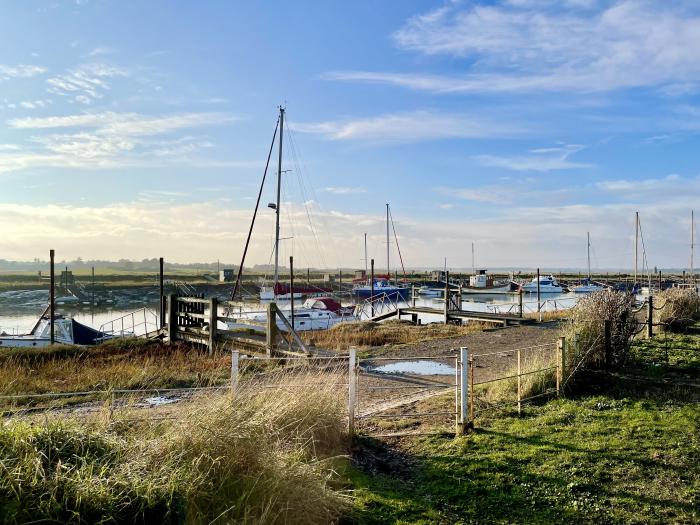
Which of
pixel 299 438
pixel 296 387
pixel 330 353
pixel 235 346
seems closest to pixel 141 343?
pixel 235 346

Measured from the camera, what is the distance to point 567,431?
24.7 ft

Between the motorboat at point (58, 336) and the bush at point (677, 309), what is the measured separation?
21129 mm

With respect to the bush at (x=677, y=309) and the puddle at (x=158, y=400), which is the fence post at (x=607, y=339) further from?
the puddle at (x=158, y=400)

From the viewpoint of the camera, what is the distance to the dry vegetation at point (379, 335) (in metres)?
19.6

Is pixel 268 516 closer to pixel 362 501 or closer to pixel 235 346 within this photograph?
pixel 362 501

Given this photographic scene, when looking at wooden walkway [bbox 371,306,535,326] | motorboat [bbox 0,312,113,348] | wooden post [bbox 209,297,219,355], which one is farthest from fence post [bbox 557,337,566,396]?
motorboat [bbox 0,312,113,348]

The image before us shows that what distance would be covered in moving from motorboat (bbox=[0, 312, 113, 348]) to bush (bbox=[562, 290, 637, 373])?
19.2 metres

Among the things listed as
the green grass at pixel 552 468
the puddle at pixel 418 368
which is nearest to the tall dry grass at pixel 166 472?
the green grass at pixel 552 468

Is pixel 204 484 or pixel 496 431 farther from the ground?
pixel 204 484

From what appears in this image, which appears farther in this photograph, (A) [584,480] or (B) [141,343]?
(B) [141,343]

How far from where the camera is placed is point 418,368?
46.0ft

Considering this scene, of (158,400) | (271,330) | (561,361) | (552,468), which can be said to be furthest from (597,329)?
(158,400)

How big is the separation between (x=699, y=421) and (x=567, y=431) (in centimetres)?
184

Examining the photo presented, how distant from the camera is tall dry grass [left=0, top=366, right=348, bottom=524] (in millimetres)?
3559
